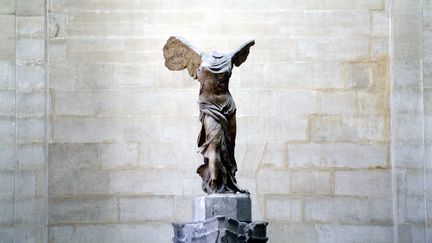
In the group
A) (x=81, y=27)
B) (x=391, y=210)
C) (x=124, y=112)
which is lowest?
(x=391, y=210)

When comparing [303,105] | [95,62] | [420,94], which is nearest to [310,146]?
[303,105]

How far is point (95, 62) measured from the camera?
15.8m

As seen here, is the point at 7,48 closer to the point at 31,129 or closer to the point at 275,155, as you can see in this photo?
the point at 31,129

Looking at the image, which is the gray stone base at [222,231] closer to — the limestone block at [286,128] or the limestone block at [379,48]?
the limestone block at [286,128]

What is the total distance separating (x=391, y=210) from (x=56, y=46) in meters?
5.17

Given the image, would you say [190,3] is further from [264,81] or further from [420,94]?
[420,94]

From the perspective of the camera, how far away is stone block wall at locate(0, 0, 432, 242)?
50.8 feet

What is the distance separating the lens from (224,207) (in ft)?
41.4

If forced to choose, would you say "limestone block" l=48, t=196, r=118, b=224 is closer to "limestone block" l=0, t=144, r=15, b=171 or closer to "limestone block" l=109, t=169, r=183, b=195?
"limestone block" l=109, t=169, r=183, b=195

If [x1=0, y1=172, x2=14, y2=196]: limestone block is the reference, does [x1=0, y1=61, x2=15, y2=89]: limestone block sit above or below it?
above

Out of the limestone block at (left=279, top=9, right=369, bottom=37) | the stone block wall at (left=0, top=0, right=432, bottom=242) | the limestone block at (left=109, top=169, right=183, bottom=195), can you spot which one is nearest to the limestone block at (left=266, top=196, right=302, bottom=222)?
the stone block wall at (left=0, top=0, right=432, bottom=242)

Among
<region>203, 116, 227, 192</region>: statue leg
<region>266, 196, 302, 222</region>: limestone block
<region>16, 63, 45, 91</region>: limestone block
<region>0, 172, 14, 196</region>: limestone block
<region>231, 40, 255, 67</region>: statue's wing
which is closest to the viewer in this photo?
<region>203, 116, 227, 192</region>: statue leg

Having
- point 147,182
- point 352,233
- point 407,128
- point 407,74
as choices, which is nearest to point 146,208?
point 147,182

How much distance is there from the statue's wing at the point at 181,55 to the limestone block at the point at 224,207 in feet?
5.44
